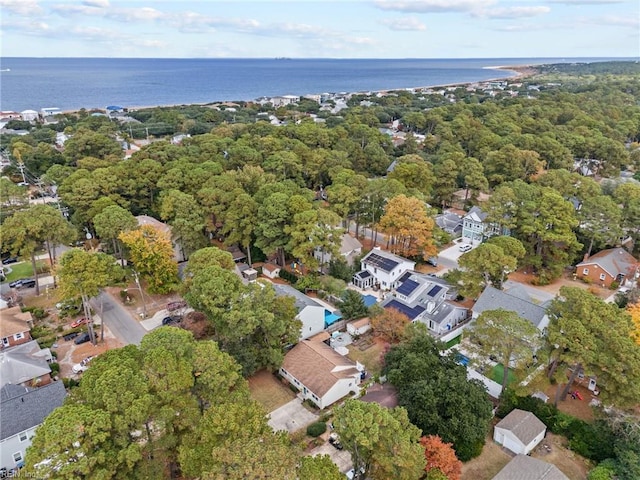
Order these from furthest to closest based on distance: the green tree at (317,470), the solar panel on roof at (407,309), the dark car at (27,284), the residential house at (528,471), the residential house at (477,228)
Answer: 1. the residential house at (477,228)
2. the dark car at (27,284)
3. the solar panel on roof at (407,309)
4. the residential house at (528,471)
5. the green tree at (317,470)

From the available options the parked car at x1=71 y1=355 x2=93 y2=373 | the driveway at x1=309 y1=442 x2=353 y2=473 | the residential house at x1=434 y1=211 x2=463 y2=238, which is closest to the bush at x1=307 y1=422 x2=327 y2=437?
the driveway at x1=309 y1=442 x2=353 y2=473

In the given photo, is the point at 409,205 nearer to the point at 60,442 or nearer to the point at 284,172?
the point at 284,172

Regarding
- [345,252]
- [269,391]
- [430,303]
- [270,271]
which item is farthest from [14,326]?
[430,303]

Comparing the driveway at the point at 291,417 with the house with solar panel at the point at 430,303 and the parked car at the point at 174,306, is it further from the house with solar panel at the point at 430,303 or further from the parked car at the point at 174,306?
the parked car at the point at 174,306

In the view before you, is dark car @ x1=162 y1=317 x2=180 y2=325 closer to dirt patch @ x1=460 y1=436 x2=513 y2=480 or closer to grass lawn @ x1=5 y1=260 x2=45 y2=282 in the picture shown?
grass lawn @ x1=5 y1=260 x2=45 y2=282

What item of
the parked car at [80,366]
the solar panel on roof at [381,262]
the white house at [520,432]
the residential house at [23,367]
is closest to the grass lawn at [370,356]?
the white house at [520,432]
